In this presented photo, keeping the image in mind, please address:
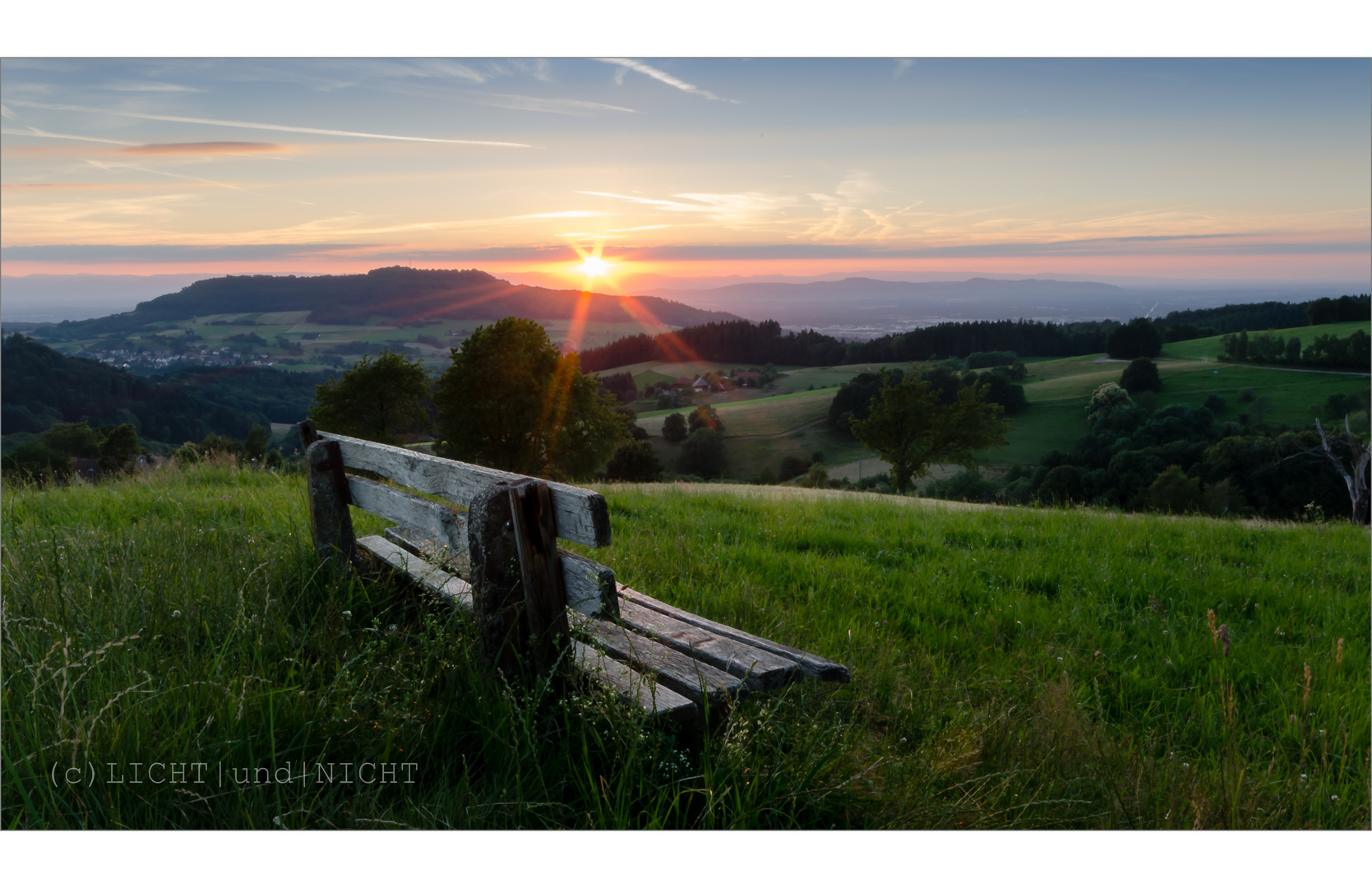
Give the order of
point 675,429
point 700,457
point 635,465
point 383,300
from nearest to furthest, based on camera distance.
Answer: point 383,300 < point 635,465 < point 700,457 < point 675,429

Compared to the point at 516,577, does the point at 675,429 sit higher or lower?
lower

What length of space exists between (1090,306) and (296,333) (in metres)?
41.3

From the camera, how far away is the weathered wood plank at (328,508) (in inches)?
185

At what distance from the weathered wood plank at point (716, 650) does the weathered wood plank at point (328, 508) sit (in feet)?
6.66

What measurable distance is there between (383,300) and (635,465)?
25579 mm

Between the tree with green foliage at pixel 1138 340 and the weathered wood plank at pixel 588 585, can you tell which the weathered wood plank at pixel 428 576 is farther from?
the tree with green foliage at pixel 1138 340

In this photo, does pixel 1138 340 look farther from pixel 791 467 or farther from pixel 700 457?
pixel 700 457

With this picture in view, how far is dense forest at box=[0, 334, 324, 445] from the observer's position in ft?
83.9

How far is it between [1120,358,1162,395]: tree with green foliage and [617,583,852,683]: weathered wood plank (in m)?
83.4

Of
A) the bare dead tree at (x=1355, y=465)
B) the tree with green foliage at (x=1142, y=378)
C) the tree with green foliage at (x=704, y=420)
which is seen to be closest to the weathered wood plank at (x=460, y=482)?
the bare dead tree at (x=1355, y=465)

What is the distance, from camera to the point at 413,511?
13.3ft

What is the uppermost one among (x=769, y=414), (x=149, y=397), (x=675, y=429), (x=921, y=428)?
(x=149, y=397)

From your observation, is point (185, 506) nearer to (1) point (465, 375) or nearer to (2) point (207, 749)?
(2) point (207, 749)

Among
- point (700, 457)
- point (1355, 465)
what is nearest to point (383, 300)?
point (700, 457)
